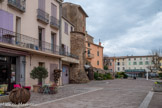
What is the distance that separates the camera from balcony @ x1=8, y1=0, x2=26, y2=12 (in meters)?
14.0

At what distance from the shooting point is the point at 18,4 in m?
14.8

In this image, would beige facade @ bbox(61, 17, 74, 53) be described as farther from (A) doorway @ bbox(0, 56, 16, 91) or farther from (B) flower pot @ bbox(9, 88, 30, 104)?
(B) flower pot @ bbox(9, 88, 30, 104)

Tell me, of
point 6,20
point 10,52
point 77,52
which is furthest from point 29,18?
point 77,52

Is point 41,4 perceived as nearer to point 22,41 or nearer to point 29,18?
point 29,18

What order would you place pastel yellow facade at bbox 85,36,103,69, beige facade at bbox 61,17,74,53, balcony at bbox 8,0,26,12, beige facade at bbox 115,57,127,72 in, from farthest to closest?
1. beige facade at bbox 115,57,127,72
2. pastel yellow facade at bbox 85,36,103,69
3. beige facade at bbox 61,17,74,53
4. balcony at bbox 8,0,26,12

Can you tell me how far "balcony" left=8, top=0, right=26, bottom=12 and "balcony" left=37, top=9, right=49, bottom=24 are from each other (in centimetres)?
213

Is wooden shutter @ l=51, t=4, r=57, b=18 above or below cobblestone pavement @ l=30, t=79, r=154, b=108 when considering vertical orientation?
above

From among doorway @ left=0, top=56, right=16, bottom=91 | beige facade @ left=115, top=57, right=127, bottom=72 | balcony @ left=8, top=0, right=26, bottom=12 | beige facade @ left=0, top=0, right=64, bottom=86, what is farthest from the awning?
beige facade @ left=115, top=57, right=127, bottom=72

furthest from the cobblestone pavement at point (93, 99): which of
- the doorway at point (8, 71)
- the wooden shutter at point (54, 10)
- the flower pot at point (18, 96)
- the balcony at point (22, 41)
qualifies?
the wooden shutter at point (54, 10)

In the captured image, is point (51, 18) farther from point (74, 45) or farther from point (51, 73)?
point (74, 45)

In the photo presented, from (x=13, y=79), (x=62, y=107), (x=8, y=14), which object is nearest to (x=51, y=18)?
(x=8, y=14)

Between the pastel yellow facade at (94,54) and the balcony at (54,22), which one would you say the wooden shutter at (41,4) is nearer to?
the balcony at (54,22)

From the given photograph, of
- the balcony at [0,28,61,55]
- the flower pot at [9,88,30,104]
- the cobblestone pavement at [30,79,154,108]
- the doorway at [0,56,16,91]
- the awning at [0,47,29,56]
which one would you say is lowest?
the cobblestone pavement at [30,79,154,108]

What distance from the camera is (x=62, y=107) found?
8.49 meters
